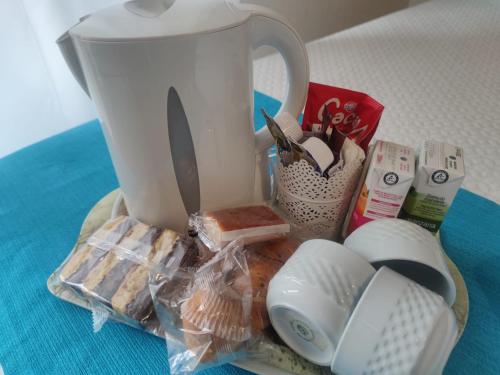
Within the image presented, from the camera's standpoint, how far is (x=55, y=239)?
1.77 ft

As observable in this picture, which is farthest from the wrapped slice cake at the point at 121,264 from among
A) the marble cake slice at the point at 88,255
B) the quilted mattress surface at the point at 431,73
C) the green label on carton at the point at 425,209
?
the quilted mattress surface at the point at 431,73

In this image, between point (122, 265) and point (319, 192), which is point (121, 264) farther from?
point (319, 192)

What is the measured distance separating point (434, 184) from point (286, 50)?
22 centimetres

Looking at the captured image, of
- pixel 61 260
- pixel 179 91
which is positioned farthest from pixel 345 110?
pixel 61 260

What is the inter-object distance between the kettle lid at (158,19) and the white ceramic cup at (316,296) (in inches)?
8.9

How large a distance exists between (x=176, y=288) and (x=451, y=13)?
4.29ft

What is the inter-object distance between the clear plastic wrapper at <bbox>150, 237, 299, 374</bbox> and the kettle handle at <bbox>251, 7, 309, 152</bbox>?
15cm

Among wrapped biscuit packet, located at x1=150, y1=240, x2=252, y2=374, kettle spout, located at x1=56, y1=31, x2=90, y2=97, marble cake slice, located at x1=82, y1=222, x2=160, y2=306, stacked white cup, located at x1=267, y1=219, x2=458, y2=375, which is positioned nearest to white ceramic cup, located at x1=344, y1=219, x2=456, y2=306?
stacked white cup, located at x1=267, y1=219, x2=458, y2=375

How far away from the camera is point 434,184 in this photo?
1.22 ft

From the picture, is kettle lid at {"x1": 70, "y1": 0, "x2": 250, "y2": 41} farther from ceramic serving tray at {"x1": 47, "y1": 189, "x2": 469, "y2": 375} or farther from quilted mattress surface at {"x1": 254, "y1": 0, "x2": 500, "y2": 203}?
quilted mattress surface at {"x1": 254, "y1": 0, "x2": 500, "y2": 203}

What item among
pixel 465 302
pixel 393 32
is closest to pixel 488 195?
pixel 465 302

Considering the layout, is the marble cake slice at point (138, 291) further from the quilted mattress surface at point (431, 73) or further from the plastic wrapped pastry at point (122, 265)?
the quilted mattress surface at point (431, 73)

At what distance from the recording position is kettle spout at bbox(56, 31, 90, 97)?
36cm

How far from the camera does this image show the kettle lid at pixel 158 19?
326mm
